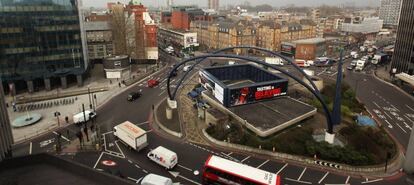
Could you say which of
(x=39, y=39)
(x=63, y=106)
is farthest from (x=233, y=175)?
(x=39, y=39)

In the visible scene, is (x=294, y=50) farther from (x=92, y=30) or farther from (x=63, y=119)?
(x=63, y=119)

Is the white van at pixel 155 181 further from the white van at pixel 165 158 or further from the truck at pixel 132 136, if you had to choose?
the truck at pixel 132 136

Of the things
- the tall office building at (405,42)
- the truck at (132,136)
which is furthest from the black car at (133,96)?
the tall office building at (405,42)

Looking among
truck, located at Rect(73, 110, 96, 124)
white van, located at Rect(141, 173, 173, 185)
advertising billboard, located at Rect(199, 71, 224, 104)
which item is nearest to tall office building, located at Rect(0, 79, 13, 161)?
white van, located at Rect(141, 173, 173, 185)

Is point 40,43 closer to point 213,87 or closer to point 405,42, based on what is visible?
point 213,87

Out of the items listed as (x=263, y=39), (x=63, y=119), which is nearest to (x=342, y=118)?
(x=63, y=119)

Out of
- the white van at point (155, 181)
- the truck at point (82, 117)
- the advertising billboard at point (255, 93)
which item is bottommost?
the white van at point (155, 181)
